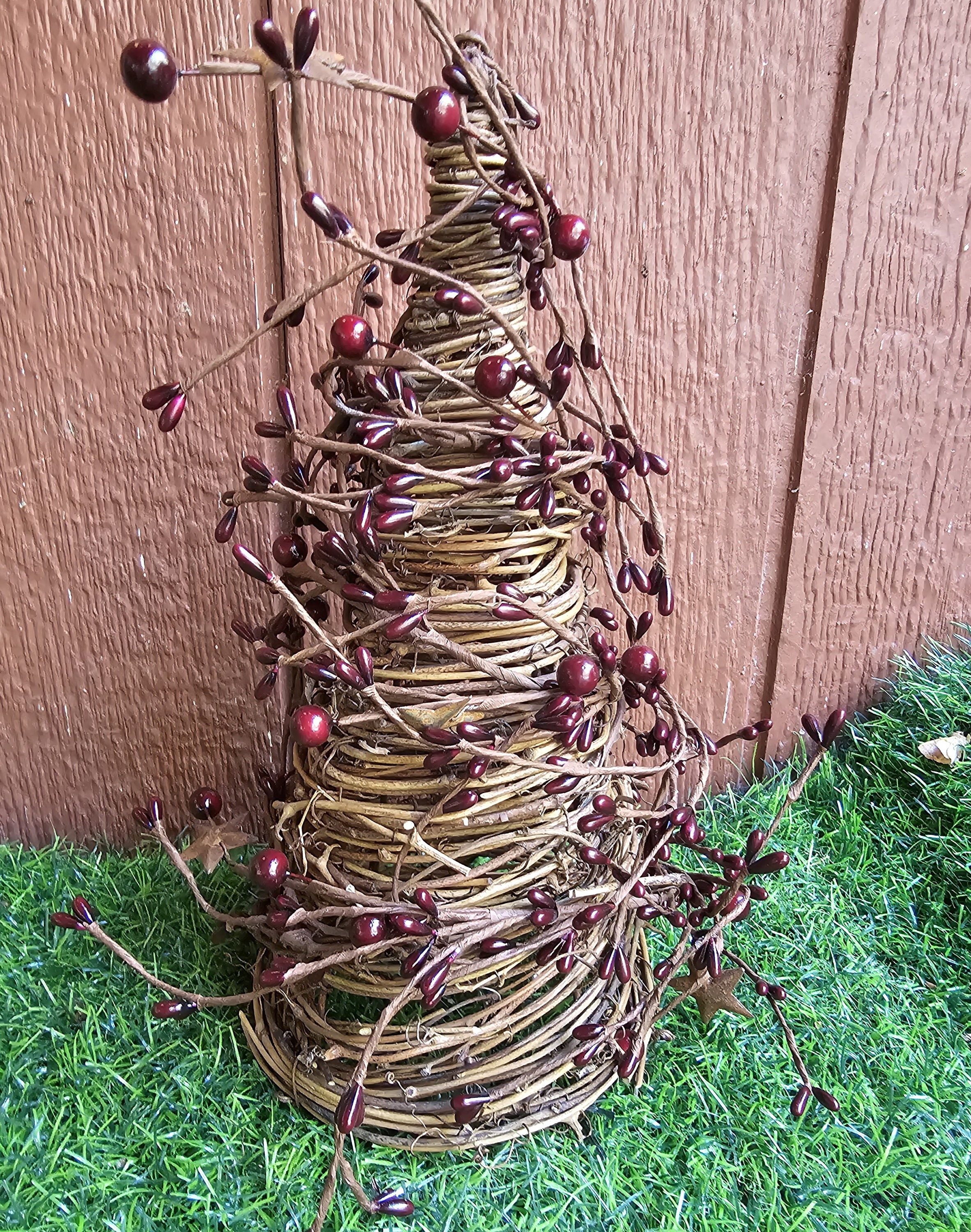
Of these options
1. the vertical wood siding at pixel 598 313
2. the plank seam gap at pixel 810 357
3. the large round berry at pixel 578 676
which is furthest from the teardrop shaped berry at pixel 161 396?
the plank seam gap at pixel 810 357

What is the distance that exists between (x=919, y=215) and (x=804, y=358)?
0.21 m

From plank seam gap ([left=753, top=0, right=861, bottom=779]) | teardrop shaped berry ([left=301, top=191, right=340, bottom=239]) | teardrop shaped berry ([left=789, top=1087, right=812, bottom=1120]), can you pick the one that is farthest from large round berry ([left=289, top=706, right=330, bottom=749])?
plank seam gap ([left=753, top=0, right=861, bottom=779])

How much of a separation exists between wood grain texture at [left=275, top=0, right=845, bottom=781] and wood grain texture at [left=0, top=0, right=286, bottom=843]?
0.09 metres

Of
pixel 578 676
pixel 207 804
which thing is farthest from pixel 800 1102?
pixel 207 804

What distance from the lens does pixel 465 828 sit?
66 cm

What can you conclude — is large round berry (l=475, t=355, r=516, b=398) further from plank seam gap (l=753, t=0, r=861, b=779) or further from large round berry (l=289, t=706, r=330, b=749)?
plank seam gap (l=753, t=0, r=861, b=779)

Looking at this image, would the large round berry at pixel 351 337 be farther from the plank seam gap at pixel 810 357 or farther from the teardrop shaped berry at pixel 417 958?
the plank seam gap at pixel 810 357

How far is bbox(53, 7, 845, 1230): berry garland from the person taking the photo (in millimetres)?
612

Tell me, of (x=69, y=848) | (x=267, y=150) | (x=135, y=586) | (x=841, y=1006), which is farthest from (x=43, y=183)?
(x=841, y=1006)

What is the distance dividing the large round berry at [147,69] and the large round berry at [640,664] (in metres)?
0.45

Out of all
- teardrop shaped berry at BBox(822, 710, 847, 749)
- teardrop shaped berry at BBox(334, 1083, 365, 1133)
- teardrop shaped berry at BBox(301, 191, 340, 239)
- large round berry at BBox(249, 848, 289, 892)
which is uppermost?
teardrop shaped berry at BBox(301, 191, 340, 239)

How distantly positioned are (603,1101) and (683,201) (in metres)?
0.93

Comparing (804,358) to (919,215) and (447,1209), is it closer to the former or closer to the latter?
(919,215)

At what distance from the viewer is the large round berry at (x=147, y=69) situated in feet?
1.44
